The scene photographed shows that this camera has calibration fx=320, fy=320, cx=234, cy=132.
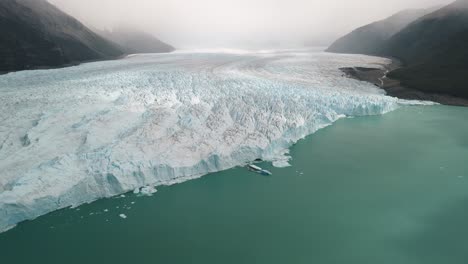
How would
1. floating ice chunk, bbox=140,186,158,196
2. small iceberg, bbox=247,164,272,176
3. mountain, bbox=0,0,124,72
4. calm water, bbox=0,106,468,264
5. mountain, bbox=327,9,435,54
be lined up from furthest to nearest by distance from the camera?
mountain, bbox=327,9,435,54, mountain, bbox=0,0,124,72, small iceberg, bbox=247,164,272,176, floating ice chunk, bbox=140,186,158,196, calm water, bbox=0,106,468,264

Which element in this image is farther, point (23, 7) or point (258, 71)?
point (23, 7)

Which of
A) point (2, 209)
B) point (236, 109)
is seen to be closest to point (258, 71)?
point (236, 109)

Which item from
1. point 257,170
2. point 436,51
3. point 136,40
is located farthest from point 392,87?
point 136,40

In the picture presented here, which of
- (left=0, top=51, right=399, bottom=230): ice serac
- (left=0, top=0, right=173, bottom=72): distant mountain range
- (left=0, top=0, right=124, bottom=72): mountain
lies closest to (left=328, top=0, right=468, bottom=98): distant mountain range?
(left=0, top=51, right=399, bottom=230): ice serac

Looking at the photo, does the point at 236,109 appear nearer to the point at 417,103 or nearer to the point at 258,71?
the point at 258,71

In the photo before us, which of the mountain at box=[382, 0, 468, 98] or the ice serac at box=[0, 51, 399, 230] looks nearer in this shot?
the ice serac at box=[0, 51, 399, 230]

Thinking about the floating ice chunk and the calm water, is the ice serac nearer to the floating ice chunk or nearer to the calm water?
the floating ice chunk

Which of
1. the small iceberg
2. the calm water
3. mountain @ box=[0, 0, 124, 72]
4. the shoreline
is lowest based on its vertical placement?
the calm water
